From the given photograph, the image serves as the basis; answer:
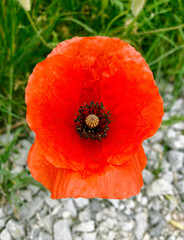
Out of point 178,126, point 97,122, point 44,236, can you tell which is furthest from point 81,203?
point 178,126

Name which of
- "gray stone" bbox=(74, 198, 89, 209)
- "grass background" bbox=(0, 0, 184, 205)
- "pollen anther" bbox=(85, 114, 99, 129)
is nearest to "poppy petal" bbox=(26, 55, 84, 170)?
"pollen anther" bbox=(85, 114, 99, 129)

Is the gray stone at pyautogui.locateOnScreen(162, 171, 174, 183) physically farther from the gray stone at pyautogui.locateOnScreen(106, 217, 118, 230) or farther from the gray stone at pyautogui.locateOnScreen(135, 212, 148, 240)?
the gray stone at pyautogui.locateOnScreen(106, 217, 118, 230)

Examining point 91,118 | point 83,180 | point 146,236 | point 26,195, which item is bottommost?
point 146,236

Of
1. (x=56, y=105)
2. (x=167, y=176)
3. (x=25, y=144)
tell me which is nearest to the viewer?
(x=56, y=105)

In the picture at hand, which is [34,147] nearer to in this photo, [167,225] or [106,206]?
[106,206]

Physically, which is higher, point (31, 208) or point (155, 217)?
point (31, 208)

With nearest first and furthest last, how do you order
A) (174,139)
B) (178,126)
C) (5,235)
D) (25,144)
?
1. (5,235)
2. (25,144)
3. (174,139)
4. (178,126)

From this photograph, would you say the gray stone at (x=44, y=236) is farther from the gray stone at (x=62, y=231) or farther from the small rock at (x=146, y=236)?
the small rock at (x=146, y=236)

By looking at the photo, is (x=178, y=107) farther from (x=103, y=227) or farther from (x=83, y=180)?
(x=83, y=180)
